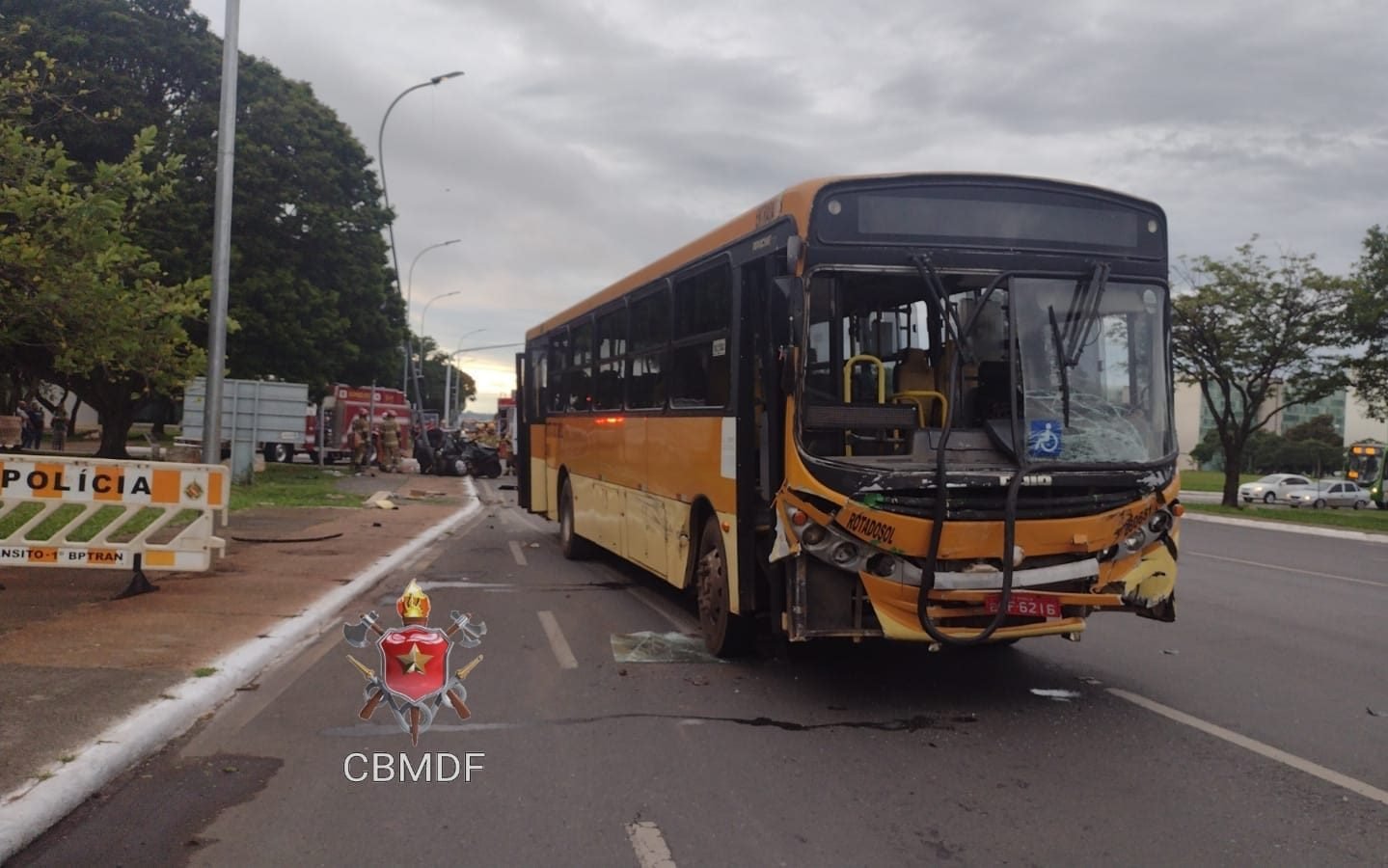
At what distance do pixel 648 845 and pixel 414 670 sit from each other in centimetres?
195

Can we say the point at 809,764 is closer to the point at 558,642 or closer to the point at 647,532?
the point at 558,642

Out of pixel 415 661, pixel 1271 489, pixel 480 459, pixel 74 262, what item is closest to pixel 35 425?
pixel 480 459

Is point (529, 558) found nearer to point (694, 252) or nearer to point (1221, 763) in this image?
point (694, 252)

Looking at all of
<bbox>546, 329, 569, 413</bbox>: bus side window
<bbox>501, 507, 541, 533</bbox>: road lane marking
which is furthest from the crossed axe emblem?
<bbox>501, 507, 541, 533</bbox>: road lane marking

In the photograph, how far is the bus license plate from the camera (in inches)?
249

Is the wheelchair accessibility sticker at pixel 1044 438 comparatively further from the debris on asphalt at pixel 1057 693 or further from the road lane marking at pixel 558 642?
the road lane marking at pixel 558 642

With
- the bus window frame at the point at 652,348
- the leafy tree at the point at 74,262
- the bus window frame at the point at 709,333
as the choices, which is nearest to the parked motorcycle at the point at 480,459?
the leafy tree at the point at 74,262

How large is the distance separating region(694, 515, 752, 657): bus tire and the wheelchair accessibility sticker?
91.1 inches

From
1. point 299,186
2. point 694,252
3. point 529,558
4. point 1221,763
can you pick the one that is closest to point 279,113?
point 299,186

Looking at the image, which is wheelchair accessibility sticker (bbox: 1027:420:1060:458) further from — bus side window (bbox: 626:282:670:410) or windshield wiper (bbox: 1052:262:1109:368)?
bus side window (bbox: 626:282:670:410)

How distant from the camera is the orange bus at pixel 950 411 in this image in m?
6.30

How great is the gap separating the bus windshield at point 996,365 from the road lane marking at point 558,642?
8.92 feet

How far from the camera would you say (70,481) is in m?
9.56

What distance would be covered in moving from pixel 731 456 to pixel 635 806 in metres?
3.07
